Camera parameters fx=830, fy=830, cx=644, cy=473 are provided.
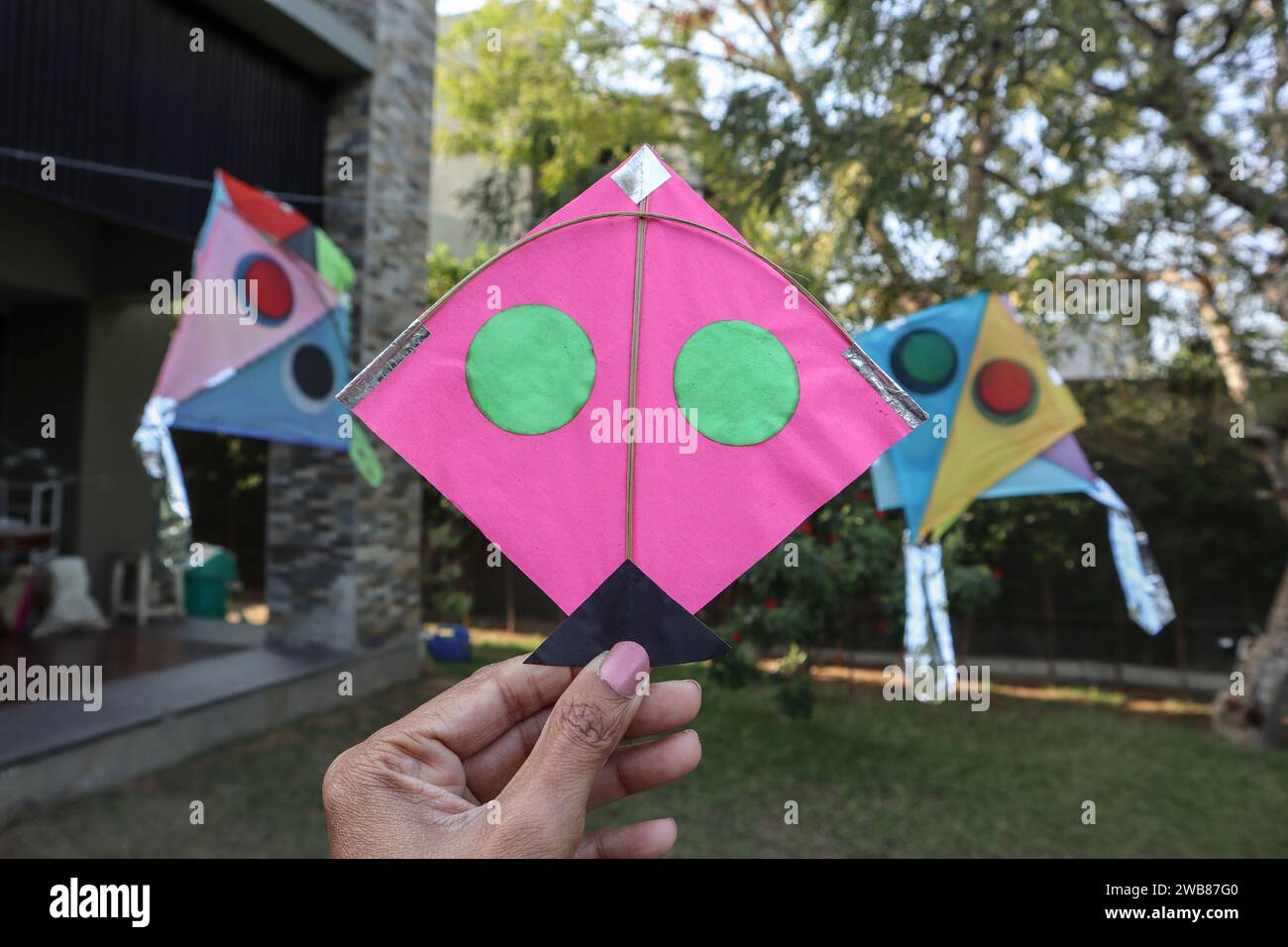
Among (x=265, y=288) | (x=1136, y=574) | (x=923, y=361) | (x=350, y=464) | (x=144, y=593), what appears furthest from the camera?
(x=144, y=593)

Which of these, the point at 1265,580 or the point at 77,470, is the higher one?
the point at 77,470

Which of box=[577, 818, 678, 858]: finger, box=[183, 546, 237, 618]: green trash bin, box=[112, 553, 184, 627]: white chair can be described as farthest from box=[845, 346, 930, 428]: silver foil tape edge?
box=[183, 546, 237, 618]: green trash bin

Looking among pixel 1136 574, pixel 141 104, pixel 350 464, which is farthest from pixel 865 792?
pixel 141 104

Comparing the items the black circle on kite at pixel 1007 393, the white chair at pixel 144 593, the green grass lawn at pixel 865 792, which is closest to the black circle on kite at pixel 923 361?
the black circle on kite at pixel 1007 393

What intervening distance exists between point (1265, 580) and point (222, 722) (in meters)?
8.02

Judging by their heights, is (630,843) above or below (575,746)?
below

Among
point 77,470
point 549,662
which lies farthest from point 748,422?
point 77,470

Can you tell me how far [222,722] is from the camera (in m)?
5.17

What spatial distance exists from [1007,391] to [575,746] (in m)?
2.62

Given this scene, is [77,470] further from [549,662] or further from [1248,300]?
[1248,300]

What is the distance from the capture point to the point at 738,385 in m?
1.32

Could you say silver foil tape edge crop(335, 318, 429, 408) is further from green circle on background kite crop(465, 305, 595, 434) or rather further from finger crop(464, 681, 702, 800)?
finger crop(464, 681, 702, 800)

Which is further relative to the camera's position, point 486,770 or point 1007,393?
point 1007,393

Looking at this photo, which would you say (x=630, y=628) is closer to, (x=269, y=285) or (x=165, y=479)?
(x=165, y=479)
